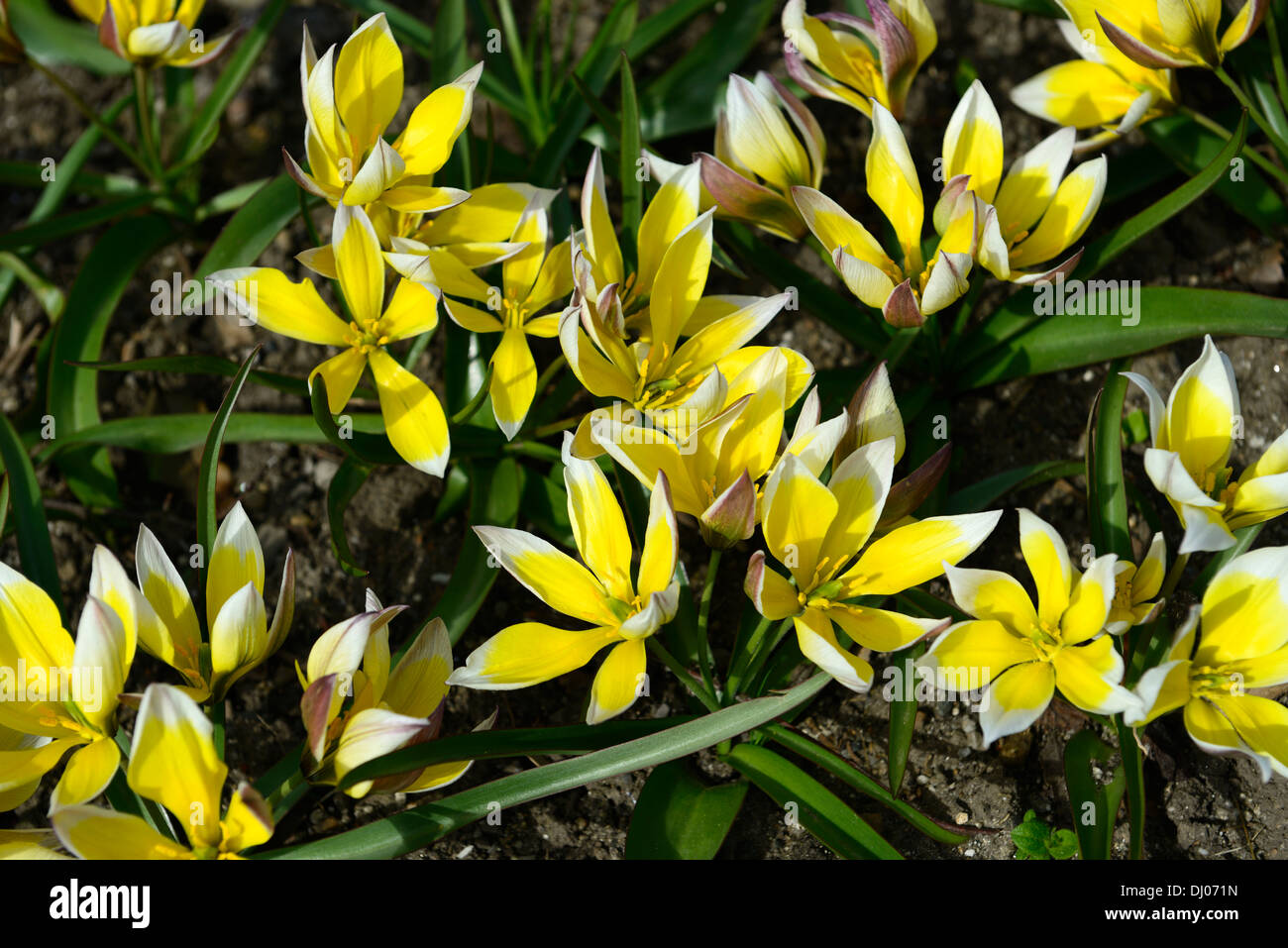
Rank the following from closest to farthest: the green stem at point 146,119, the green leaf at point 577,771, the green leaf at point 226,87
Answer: the green leaf at point 577,771
the green stem at point 146,119
the green leaf at point 226,87

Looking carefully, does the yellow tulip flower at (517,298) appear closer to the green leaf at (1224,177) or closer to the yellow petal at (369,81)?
the yellow petal at (369,81)

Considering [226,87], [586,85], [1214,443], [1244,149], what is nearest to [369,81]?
[586,85]

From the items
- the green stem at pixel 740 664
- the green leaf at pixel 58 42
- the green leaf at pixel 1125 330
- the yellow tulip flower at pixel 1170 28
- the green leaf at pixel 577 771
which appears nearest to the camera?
the green leaf at pixel 577 771

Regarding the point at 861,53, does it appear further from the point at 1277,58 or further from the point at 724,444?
the point at 724,444

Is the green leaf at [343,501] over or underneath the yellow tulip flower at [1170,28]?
underneath

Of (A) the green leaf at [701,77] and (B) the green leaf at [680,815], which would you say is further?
(A) the green leaf at [701,77]

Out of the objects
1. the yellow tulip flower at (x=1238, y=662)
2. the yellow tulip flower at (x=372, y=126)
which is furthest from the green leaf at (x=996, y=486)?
the yellow tulip flower at (x=372, y=126)

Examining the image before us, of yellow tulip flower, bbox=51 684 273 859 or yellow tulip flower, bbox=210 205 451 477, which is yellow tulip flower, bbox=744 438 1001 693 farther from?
yellow tulip flower, bbox=51 684 273 859

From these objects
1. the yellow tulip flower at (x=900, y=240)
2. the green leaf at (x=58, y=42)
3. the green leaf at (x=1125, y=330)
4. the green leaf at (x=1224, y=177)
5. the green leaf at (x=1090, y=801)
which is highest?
the green leaf at (x=58, y=42)
